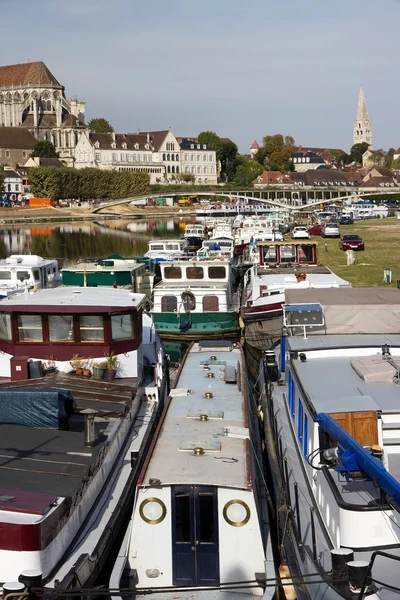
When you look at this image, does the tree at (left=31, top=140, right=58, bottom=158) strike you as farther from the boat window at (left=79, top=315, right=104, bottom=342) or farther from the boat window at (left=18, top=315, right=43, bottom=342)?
the boat window at (left=79, top=315, right=104, bottom=342)

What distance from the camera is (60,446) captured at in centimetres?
1267

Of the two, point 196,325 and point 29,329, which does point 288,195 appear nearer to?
point 196,325

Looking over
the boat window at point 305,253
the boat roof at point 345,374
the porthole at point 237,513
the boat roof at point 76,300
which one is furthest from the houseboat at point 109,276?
the porthole at point 237,513

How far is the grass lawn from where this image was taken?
127 ft

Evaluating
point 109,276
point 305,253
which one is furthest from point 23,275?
point 305,253

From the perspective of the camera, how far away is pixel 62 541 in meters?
10.8

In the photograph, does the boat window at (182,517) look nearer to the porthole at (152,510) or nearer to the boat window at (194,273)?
the porthole at (152,510)

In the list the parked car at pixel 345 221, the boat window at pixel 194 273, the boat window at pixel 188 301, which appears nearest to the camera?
the boat window at pixel 188 301

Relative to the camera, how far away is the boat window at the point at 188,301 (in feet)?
98.3

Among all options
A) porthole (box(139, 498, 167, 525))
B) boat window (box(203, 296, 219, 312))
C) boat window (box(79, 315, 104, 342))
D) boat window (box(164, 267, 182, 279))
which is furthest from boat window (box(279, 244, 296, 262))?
porthole (box(139, 498, 167, 525))

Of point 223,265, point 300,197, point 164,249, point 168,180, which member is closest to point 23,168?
point 168,180

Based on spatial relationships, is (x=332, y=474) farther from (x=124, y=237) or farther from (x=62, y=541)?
(x=124, y=237)

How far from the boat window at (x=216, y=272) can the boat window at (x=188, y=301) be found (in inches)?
70.8

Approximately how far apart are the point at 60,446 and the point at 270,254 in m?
23.1
